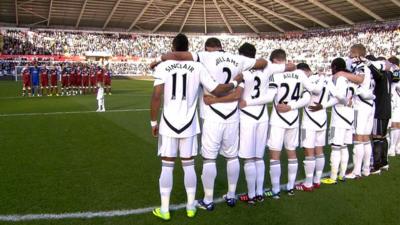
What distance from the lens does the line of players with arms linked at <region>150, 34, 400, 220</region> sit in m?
5.41

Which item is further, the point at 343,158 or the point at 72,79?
the point at 72,79

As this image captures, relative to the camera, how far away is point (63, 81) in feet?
83.9

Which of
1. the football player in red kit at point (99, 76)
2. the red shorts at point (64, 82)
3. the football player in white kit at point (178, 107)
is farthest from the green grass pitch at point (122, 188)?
the football player in red kit at point (99, 76)

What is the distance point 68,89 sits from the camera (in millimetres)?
26172

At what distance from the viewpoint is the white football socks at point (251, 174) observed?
240 inches

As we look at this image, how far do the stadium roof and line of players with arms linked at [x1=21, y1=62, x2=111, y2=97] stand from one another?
29923mm

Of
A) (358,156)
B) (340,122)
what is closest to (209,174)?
(340,122)

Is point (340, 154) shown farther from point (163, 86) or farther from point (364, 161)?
point (163, 86)

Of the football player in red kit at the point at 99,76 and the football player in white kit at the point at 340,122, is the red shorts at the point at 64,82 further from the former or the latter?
the football player in white kit at the point at 340,122

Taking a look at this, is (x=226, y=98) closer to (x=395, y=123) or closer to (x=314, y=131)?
(x=314, y=131)

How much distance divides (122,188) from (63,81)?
67.1 ft

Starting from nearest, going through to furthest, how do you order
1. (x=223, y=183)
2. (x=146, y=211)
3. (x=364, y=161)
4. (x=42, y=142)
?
(x=146, y=211), (x=223, y=183), (x=364, y=161), (x=42, y=142)

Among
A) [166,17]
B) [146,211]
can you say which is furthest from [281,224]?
[166,17]

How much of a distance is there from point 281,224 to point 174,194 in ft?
6.52
